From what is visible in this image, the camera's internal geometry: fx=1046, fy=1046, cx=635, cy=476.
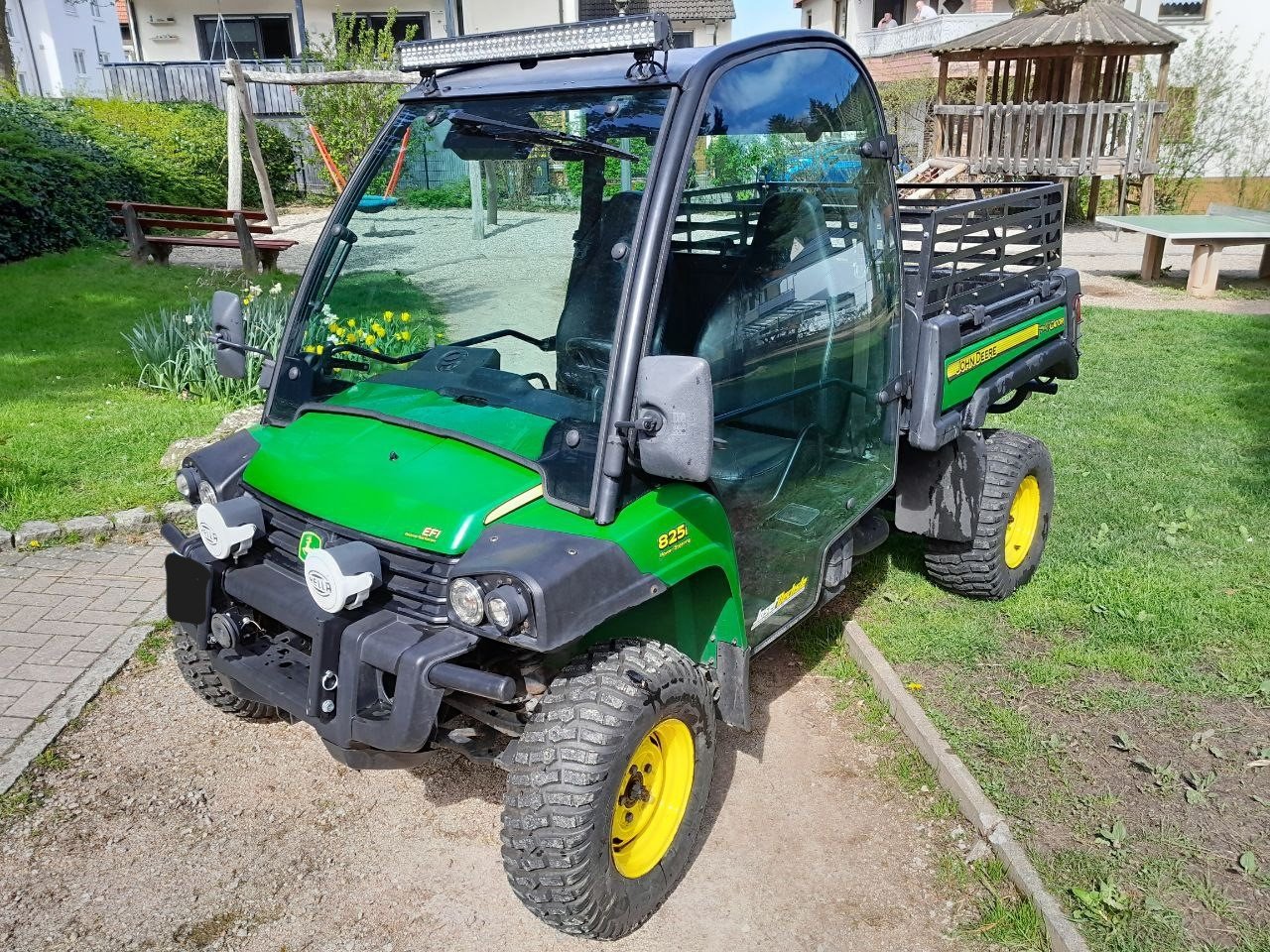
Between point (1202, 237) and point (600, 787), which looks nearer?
point (600, 787)

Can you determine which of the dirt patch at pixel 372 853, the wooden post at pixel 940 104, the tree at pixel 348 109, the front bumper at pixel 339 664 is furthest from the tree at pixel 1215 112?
the front bumper at pixel 339 664

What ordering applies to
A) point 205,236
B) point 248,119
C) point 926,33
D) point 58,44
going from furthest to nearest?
point 58,44 < point 926,33 < point 205,236 < point 248,119

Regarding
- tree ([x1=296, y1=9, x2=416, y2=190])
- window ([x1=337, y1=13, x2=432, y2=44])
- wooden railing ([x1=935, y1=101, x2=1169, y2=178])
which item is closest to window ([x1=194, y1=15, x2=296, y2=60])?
window ([x1=337, y1=13, x2=432, y2=44])

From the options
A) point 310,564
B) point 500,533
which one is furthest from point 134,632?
point 500,533

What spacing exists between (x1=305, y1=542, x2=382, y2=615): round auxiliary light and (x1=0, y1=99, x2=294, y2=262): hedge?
12381 millimetres

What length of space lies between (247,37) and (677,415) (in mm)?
29474

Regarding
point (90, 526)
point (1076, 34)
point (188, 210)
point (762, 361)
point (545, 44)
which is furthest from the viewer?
point (1076, 34)

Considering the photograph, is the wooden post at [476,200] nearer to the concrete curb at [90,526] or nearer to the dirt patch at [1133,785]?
the dirt patch at [1133,785]

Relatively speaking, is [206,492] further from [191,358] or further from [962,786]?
[191,358]

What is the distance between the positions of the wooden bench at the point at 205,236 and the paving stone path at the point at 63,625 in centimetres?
643

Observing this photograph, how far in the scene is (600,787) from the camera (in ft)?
8.41

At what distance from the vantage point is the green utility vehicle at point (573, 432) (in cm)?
258

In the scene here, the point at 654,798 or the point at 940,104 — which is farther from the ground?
the point at 940,104

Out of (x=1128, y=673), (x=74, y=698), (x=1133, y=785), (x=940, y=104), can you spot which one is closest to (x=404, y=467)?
(x=74, y=698)
